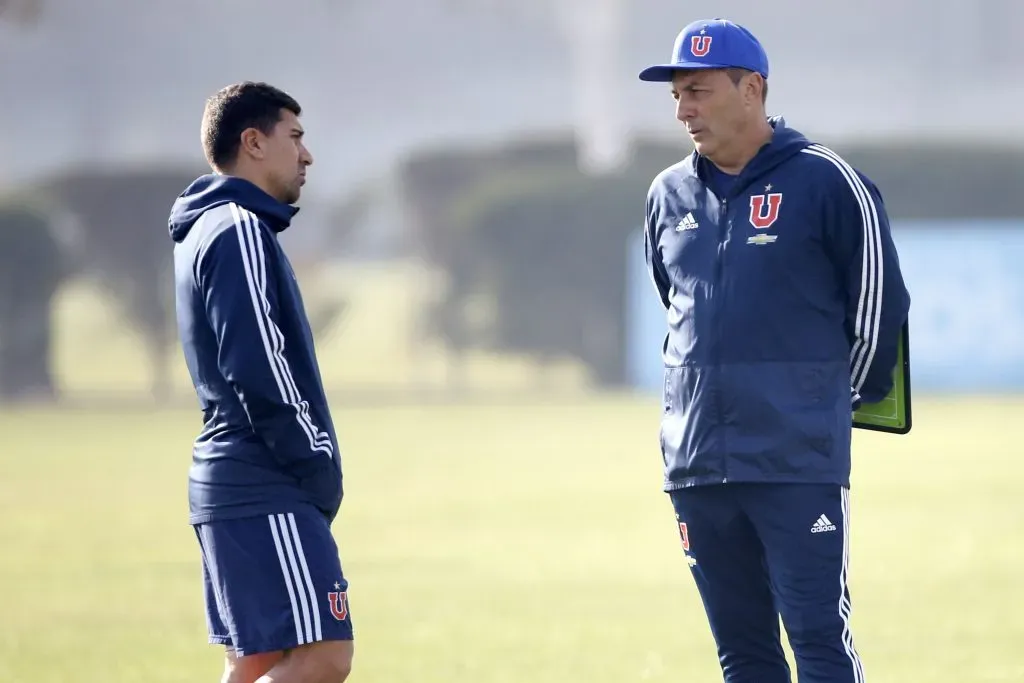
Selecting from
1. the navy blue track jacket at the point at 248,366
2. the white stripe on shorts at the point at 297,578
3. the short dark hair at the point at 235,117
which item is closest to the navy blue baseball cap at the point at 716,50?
the short dark hair at the point at 235,117

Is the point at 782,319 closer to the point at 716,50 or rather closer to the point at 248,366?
the point at 716,50

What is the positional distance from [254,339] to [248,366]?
7 centimetres

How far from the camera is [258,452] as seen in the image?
175 inches

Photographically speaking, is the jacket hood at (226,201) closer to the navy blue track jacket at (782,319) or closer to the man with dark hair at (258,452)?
the man with dark hair at (258,452)

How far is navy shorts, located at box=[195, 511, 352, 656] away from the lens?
4367 mm

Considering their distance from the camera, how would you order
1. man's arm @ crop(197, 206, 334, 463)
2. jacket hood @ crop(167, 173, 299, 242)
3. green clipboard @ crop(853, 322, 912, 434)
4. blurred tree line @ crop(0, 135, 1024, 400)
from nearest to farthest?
1. man's arm @ crop(197, 206, 334, 463)
2. jacket hood @ crop(167, 173, 299, 242)
3. green clipboard @ crop(853, 322, 912, 434)
4. blurred tree line @ crop(0, 135, 1024, 400)

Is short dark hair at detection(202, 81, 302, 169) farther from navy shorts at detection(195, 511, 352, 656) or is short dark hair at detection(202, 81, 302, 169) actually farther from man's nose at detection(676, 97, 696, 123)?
man's nose at detection(676, 97, 696, 123)

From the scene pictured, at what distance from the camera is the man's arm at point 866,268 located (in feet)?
15.3

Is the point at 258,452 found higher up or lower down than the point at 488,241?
Result: lower down

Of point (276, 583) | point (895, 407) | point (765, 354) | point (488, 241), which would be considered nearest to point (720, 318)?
point (765, 354)

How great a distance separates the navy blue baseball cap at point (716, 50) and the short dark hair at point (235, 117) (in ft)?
3.47

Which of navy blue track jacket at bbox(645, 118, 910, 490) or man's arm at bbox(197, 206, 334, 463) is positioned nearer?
man's arm at bbox(197, 206, 334, 463)

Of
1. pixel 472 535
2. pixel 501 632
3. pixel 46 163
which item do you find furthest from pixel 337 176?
pixel 501 632

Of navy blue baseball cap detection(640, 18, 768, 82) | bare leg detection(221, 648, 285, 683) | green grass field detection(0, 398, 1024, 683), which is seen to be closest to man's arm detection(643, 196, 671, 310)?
navy blue baseball cap detection(640, 18, 768, 82)
